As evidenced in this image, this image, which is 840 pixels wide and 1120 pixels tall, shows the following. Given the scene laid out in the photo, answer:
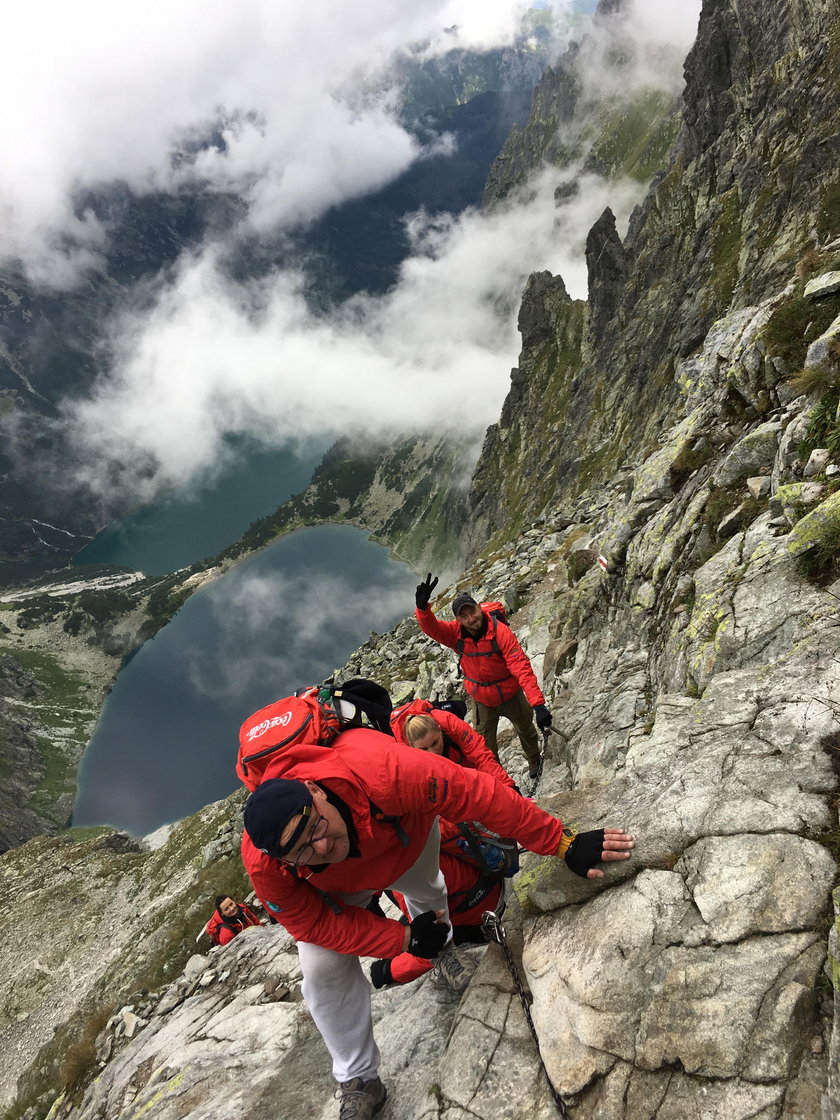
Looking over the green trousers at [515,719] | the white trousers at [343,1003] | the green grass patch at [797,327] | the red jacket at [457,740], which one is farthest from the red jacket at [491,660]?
the green grass patch at [797,327]

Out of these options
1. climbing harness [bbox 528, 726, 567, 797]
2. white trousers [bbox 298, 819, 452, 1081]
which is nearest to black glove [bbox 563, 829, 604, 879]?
white trousers [bbox 298, 819, 452, 1081]

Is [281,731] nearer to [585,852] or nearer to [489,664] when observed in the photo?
[585,852]

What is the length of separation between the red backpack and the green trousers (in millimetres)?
7216

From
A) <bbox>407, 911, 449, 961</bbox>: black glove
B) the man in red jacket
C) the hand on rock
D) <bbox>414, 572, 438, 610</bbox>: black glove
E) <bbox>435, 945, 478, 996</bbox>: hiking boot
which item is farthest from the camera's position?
<bbox>414, 572, 438, 610</bbox>: black glove

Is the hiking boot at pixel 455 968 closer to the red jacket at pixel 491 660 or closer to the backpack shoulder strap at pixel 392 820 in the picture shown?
the backpack shoulder strap at pixel 392 820

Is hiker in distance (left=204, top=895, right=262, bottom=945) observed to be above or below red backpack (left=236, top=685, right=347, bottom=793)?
below

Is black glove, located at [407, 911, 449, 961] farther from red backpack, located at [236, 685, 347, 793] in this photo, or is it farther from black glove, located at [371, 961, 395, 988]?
red backpack, located at [236, 685, 347, 793]

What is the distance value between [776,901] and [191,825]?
64634mm

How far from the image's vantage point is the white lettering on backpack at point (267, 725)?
5.32 m

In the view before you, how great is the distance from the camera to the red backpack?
510 centimetres

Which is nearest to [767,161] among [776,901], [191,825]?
[776,901]

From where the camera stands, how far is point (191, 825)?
56.5m

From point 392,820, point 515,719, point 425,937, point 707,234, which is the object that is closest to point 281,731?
point 392,820

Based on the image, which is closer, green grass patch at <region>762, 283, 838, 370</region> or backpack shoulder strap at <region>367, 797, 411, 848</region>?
backpack shoulder strap at <region>367, 797, 411, 848</region>
